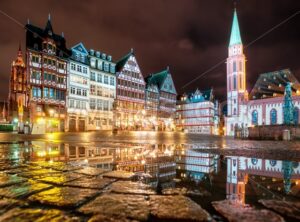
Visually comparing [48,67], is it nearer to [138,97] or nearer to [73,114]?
[73,114]

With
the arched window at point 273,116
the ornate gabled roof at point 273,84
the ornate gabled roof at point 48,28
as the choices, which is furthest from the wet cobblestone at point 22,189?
the ornate gabled roof at point 273,84

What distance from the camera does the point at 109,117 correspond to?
155ft

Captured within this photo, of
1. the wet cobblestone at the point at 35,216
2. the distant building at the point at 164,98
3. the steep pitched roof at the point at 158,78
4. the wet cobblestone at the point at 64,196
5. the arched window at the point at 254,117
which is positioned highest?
the steep pitched roof at the point at 158,78

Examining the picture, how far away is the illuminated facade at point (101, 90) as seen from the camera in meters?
44.2

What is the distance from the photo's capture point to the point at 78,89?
1640 inches

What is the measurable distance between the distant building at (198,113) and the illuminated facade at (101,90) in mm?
30002

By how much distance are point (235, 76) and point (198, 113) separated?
656 inches

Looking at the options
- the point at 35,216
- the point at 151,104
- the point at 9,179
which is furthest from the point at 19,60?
the point at 35,216

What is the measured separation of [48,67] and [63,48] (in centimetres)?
640

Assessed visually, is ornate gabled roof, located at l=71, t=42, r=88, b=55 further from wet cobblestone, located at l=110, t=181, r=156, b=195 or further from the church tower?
the church tower

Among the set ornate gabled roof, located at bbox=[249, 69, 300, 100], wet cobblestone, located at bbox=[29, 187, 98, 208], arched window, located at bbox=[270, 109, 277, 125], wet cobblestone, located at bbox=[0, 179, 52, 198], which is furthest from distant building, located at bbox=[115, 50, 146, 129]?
wet cobblestone, located at bbox=[29, 187, 98, 208]

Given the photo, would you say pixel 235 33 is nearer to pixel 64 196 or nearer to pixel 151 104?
pixel 151 104

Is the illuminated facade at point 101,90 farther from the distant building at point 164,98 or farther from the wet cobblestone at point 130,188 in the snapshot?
the wet cobblestone at point 130,188

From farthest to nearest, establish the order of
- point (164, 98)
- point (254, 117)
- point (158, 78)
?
1. point (158, 78)
2. point (164, 98)
3. point (254, 117)
